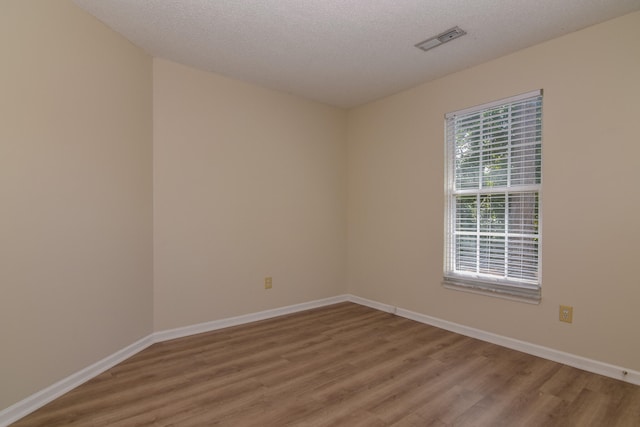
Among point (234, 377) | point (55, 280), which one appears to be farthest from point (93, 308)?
point (234, 377)

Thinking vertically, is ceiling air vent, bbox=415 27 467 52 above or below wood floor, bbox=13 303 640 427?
above

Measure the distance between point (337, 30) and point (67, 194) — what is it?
2211 mm

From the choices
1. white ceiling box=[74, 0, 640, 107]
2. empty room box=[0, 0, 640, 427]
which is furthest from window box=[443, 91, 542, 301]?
white ceiling box=[74, 0, 640, 107]

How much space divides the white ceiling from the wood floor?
2.54 metres

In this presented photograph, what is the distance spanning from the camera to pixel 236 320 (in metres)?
3.50

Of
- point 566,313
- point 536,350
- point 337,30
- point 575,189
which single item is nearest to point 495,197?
point 575,189

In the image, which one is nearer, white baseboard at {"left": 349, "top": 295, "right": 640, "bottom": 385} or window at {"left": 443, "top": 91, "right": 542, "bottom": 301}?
white baseboard at {"left": 349, "top": 295, "right": 640, "bottom": 385}

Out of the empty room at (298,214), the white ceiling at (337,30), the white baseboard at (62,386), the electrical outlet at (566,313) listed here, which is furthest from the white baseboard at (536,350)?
the white baseboard at (62,386)

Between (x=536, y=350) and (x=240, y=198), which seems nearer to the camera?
(x=536, y=350)

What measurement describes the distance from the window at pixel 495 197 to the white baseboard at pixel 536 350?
1.29 ft

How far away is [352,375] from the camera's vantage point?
2408 millimetres

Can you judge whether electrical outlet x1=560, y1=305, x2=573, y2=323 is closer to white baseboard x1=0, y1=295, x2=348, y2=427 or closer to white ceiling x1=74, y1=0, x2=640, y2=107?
white ceiling x1=74, y1=0, x2=640, y2=107

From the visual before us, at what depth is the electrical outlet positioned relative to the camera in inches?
102

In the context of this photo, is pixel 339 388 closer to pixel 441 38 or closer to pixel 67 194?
pixel 67 194
